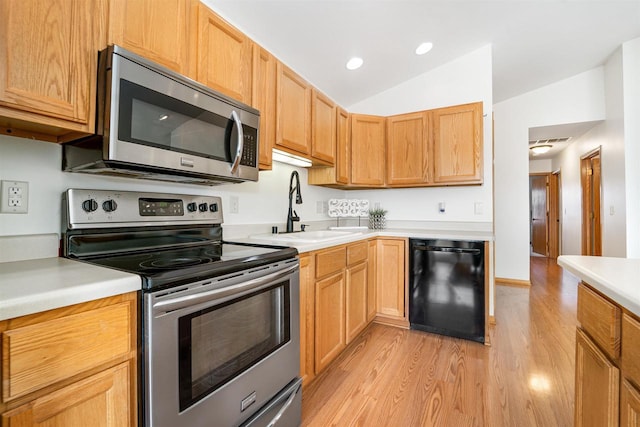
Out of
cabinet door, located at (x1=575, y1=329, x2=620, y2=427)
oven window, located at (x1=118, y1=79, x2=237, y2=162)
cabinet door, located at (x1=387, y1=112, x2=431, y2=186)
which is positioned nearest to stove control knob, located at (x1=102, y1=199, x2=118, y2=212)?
oven window, located at (x1=118, y1=79, x2=237, y2=162)

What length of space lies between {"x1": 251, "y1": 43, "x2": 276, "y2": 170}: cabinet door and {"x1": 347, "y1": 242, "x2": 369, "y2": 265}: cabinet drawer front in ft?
2.93

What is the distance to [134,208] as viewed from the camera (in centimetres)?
135

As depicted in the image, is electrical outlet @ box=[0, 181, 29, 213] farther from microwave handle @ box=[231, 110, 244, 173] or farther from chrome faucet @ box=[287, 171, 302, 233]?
chrome faucet @ box=[287, 171, 302, 233]

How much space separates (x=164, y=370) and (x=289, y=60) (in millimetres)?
2297

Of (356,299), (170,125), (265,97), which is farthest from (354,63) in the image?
(356,299)

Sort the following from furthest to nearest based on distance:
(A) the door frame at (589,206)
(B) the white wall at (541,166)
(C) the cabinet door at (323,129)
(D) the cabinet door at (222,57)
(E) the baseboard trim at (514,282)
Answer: (B) the white wall at (541,166), (A) the door frame at (589,206), (E) the baseboard trim at (514,282), (C) the cabinet door at (323,129), (D) the cabinet door at (222,57)

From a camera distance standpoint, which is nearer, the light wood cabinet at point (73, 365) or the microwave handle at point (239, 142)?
the light wood cabinet at point (73, 365)

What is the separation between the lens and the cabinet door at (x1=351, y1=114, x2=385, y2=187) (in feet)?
9.71

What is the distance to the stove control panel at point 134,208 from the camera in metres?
1.17

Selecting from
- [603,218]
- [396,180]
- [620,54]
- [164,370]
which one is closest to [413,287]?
Result: [396,180]

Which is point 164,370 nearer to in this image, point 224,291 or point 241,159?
point 224,291

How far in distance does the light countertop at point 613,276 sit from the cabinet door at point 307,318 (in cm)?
Answer: 117

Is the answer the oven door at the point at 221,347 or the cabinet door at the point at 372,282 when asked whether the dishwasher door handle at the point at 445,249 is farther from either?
the oven door at the point at 221,347

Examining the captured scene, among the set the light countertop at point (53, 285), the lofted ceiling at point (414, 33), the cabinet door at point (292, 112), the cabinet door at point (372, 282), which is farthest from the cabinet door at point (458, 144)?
the light countertop at point (53, 285)
